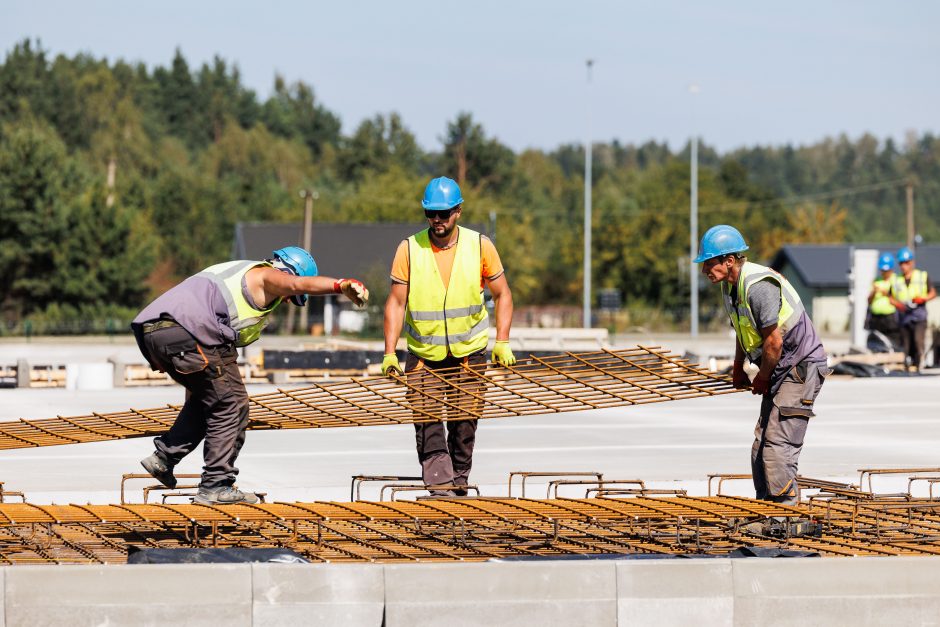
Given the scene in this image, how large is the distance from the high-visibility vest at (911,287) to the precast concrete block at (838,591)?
1569 cm

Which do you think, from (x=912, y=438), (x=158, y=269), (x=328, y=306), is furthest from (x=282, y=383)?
(x=158, y=269)

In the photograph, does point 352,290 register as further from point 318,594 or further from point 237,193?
point 237,193

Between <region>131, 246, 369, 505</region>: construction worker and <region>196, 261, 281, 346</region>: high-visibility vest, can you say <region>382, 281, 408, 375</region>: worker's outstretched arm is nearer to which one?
<region>131, 246, 369, 505</region>: construction worker

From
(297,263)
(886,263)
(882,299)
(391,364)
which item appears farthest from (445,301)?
(886,263)

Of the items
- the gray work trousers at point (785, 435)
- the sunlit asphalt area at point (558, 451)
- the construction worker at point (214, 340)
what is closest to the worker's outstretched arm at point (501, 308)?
the construction worker at point (214, 340)

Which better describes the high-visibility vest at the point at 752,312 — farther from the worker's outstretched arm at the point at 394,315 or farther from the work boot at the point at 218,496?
the work boot at the point at 218,496

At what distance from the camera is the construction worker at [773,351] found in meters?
7.28

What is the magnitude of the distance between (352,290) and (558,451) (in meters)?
5.82

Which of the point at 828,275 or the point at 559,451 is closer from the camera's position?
the point at 559,451

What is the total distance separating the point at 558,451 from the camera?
12.5 meters

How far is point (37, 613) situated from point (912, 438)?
32.6 ft

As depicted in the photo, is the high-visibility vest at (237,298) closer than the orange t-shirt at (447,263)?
Yes

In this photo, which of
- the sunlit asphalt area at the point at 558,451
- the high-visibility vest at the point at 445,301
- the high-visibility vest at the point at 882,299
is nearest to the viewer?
the high-visibility vest at the point at 445,301

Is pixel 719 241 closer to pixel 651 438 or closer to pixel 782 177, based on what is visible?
pixel 651 438
